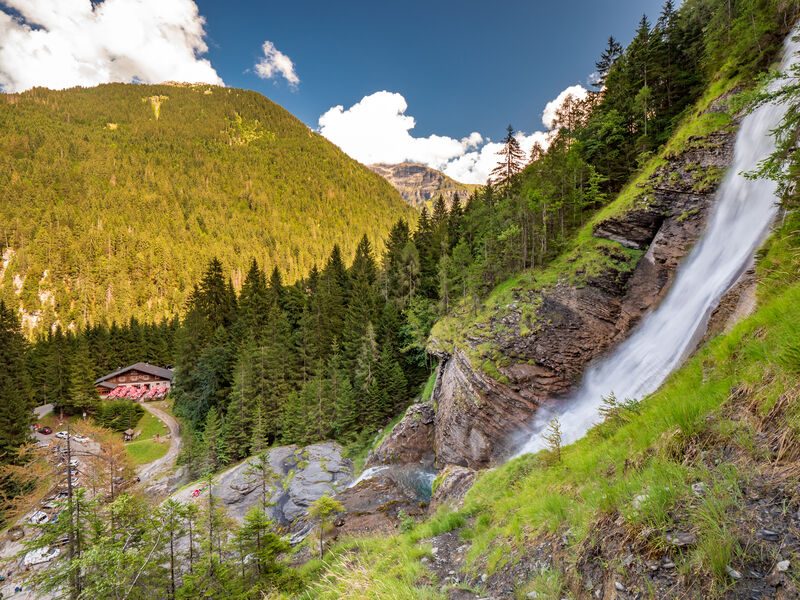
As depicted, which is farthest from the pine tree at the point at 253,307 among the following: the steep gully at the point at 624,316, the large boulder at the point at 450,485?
the large boulder at the point at 450,485

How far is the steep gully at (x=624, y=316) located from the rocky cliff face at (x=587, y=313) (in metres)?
0.06

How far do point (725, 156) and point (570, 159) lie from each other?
407 inches

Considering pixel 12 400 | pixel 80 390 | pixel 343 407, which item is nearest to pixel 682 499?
pixel 343 407

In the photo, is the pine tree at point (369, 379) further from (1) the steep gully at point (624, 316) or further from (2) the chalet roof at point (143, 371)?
(2) the chalet roof at point (143, 371)

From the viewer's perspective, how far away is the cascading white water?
14750 mm

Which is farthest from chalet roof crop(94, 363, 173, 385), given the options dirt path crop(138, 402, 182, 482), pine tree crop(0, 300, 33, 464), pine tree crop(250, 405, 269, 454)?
pine tree crop(250, 405, 269, 454)

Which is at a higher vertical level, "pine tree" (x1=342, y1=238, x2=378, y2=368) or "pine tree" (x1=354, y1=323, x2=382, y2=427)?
"pine tree" (x1=342, y1=238, x2=378, y2=368)

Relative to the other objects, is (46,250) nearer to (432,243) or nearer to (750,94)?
(432,243)

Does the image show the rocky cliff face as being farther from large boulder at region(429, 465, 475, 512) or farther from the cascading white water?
large boulder at region(429, 465, 475, 512)

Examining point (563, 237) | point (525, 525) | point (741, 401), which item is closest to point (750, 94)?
point (741, 401)

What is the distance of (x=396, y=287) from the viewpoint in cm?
4869

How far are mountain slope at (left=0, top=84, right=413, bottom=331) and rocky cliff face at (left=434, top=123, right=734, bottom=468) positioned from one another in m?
125

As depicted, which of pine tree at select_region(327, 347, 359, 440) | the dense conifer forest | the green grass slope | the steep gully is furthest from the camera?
pine tree at select_region(327, 347, 359, 440)

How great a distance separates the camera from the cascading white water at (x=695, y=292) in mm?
14750
